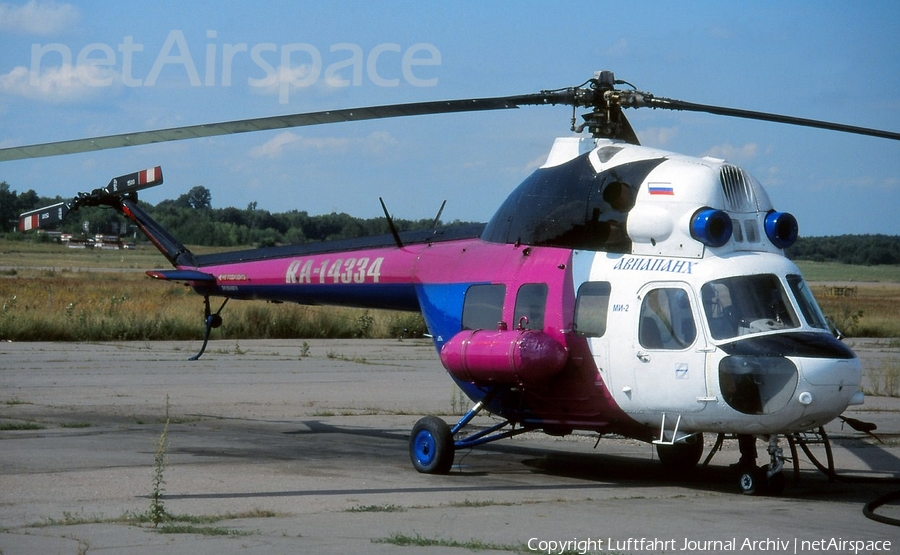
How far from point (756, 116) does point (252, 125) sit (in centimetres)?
514

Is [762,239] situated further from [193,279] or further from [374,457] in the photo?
[193,279]

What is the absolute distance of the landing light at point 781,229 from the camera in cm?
1071

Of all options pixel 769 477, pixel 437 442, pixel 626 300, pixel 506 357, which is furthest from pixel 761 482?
pixel 437 442

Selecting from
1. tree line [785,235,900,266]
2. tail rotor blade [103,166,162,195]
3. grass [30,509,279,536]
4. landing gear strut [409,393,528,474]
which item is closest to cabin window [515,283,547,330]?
landing gear strut [409,393,528,474]

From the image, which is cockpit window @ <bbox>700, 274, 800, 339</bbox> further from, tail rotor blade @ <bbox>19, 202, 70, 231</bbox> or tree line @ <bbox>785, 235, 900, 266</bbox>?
tree line @ <bbox>785, 235, 900, 266</bbox>

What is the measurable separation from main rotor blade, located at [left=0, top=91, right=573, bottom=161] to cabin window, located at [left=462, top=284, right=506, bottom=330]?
7.30 feet

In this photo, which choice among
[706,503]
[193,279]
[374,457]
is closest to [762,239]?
[706,503]

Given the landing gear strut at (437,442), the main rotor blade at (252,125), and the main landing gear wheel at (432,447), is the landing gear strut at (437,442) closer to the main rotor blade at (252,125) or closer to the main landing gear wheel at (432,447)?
the main landing gear wheel at (432,447)

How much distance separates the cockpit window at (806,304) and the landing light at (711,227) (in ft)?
2.47

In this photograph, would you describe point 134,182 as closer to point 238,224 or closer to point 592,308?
point 592,308

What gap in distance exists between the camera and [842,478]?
1164cm

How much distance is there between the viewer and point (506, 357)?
10805 mm

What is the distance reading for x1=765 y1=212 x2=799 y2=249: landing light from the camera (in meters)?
10.7

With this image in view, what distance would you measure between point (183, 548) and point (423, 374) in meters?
16.0
